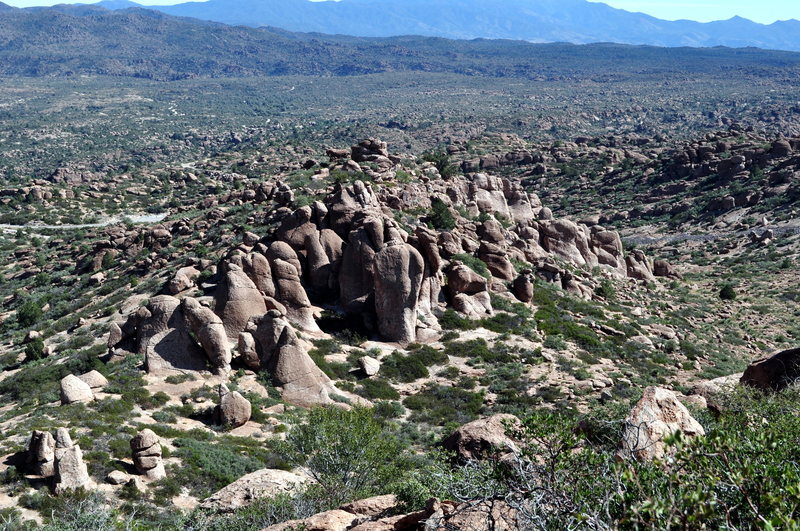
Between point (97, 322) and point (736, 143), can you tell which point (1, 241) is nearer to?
point (97, 322)

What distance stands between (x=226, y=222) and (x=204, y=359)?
76.6 ft

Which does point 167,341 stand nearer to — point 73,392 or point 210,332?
point 210,332

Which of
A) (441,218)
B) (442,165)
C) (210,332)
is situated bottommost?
A: (210,332)

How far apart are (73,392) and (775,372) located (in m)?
27.1

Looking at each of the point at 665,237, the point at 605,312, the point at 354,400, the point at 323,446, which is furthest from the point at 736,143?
the point at 323,446

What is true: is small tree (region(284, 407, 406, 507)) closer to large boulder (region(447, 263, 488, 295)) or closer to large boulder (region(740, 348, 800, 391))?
large boulder (region(740, 348, 800, 391))

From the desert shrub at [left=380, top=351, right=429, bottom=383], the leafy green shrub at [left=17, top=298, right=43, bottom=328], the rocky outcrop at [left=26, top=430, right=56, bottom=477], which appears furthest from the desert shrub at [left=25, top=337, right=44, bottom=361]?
the desert shrub at [left=380, top=351, right=429, bottom=383]

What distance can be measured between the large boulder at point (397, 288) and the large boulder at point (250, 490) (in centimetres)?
1413

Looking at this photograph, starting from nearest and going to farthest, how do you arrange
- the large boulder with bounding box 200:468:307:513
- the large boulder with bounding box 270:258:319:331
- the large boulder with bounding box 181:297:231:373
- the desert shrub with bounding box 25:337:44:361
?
the large boulder with bounding box 200:468:307:513, the large boulder with bounding box 181:297:231:373, the large boulder with bounding box 270:258:319:331, the desert shrub with bounding box 25:337:44:361

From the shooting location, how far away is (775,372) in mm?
24406

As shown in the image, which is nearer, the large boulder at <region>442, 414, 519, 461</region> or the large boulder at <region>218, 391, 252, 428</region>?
the large boulder at <region>442, 414, 519, 461</region>

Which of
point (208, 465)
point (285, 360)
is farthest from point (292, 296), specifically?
point (208, 465)

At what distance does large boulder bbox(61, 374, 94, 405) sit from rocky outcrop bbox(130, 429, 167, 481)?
5.66 meters

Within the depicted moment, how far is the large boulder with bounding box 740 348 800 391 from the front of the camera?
23.5 m
